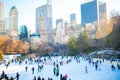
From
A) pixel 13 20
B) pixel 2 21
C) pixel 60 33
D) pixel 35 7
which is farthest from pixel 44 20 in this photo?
pixel 2 21

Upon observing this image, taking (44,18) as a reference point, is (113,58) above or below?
below

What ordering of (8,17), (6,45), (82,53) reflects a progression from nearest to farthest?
(6,45), (8,17), (82,53)

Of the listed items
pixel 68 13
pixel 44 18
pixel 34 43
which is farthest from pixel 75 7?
pixel 34 43

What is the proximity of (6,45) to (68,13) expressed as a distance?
1.98m

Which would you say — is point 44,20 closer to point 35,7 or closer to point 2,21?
point 35,7

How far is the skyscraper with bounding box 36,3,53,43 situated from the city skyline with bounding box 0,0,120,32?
14 centimetres

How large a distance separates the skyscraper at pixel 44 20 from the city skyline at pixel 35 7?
0.46 ft

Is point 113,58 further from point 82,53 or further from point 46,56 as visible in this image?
point 46,56

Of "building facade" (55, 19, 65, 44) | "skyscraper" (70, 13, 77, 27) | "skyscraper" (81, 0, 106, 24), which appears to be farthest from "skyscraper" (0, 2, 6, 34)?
"skyscraper" (81, 0, 106, 24)

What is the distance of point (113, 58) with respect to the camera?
712 centimetres

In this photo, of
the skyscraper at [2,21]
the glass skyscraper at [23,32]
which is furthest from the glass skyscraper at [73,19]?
the skyscraper at [2,21]

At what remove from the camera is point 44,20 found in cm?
680

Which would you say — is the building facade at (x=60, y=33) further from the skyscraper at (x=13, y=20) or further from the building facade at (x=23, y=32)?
the skyscraper at (x=13, y=20)

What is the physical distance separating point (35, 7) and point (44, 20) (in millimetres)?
590
